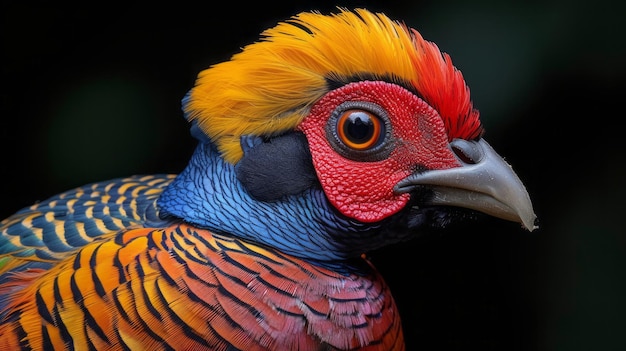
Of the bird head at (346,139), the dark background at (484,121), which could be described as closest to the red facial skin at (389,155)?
the bird head at (346,139)

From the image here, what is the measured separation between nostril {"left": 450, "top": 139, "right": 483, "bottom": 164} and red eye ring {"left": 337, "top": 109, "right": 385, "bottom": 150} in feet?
0.52

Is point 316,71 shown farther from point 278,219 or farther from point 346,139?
point 278,219

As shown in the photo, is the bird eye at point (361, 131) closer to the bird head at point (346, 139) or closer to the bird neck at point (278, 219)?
the bird head at point (346, 139)

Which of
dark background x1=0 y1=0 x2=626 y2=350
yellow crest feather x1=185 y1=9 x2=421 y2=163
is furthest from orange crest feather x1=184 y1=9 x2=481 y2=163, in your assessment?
dark background x1=0 y1=0 x2=626 y2=350

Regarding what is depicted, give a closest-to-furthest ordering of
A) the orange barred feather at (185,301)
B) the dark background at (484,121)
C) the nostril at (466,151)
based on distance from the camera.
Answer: the orange barred feather at (185,301), the nostril at (466,151), the dark background at (484,121)

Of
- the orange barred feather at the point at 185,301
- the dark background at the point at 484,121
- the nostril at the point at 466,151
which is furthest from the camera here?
the dark background at the point at 484,121

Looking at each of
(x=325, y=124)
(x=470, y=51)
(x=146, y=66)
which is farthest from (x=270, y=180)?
(x=146, y=66)

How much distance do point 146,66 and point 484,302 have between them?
163 cm

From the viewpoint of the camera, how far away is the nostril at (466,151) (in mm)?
1354

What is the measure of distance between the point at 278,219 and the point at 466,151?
0.40 metres

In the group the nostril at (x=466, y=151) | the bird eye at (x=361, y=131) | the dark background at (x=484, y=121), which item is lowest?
the dark background at (x=484, y=121)

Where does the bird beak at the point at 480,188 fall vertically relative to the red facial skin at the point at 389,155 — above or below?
below

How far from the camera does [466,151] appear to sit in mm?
1354

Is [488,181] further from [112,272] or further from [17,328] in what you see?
[17,328]
